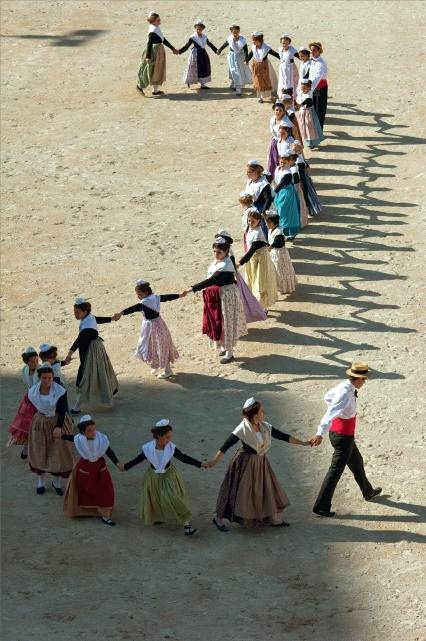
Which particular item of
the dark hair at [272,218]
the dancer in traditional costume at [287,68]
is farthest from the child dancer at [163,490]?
the dancer in traditional costume at [287,68]

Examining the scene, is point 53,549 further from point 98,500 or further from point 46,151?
point 46,151

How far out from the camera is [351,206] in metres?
20.1

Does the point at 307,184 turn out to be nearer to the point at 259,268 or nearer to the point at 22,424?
the point at 259,268

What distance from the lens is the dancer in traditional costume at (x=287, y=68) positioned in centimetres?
2366

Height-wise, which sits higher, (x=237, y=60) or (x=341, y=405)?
(x=237, y=60)

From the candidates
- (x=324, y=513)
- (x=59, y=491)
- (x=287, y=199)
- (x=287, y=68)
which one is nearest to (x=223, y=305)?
(x=59, y=491)

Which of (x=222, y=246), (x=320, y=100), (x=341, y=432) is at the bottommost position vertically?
(x=341, y=432)

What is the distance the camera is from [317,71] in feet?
71.9

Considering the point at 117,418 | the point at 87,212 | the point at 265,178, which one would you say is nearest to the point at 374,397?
the point at 117,418

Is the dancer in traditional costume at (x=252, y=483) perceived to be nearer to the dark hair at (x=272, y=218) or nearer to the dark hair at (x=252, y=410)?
the dark hair at (x=252, y=410)

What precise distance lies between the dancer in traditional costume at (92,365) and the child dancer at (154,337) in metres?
0.63

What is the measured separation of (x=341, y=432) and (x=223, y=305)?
3771 millimetres

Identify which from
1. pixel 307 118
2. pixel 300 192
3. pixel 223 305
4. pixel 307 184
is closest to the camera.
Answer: pixel 223 305

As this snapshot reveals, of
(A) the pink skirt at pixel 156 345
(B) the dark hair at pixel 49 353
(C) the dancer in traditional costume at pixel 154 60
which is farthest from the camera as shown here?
(C) the dancer in traditional costume at pixel 154 60
